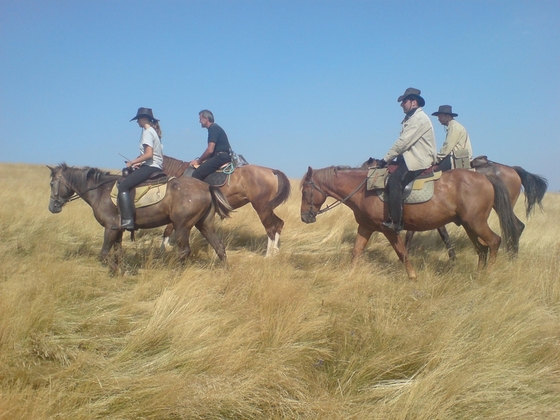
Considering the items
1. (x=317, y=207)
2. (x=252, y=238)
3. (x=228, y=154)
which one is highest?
(x=228, y=154)

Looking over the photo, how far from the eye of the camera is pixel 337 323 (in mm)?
4285

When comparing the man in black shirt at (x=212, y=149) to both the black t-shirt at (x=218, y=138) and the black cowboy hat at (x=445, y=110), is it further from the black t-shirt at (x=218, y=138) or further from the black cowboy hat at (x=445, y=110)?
the black cowboy hat at (x=445, y=110)

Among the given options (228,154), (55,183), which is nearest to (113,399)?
(55,183)

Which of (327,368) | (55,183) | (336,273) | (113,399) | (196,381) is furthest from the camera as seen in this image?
(55,183)

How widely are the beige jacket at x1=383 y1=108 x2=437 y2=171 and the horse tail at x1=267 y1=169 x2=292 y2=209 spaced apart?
11.3 ft

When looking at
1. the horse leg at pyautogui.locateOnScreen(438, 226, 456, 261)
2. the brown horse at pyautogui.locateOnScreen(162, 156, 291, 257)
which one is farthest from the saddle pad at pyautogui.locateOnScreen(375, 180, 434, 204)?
the brown horse at pyautogui.locateOnScreen(162, 156, 291, 257)

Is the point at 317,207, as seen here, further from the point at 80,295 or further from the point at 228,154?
the point at 80,295

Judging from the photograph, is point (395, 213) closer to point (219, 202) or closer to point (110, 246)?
point (219, 202)

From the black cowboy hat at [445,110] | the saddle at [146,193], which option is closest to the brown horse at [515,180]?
the black cowboy hat at [445,110]

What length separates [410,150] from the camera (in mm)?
6664

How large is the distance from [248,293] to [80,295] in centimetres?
205

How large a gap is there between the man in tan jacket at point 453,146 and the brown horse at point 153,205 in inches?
211

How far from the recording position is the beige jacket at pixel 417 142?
258 inches

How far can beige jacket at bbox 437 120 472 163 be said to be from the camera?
9.15 meters
